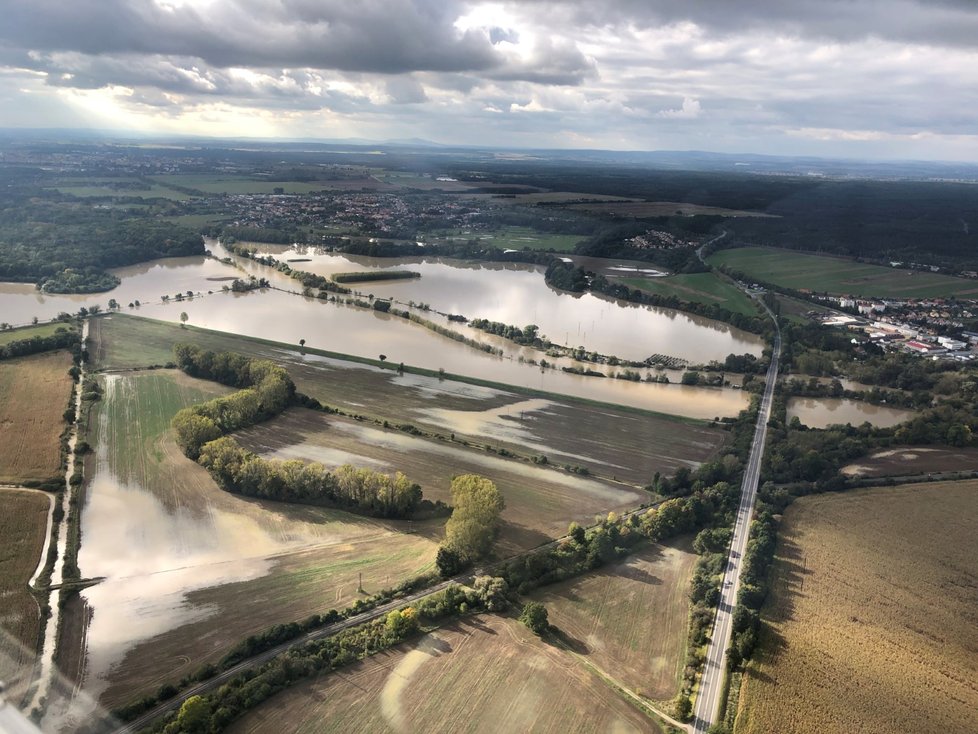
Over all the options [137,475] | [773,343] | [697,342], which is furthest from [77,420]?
[773,343]

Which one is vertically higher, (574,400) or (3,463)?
(574,400)

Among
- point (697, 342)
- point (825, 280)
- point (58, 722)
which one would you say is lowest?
point (58, 722)

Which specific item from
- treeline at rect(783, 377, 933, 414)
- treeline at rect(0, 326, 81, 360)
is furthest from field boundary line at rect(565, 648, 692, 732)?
treeline at rect(0, 326, 81, 360)

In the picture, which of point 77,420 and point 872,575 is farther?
point 77,420

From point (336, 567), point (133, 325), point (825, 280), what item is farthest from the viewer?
point (825, 280)

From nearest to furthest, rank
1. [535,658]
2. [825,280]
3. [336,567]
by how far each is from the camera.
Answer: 1. [535,658]
2. [336,567]
3. [825,280]

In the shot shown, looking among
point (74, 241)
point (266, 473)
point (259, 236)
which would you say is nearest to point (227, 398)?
point (266, 473)

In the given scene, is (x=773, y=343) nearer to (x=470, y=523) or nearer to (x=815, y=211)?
(x=470, y=523)
